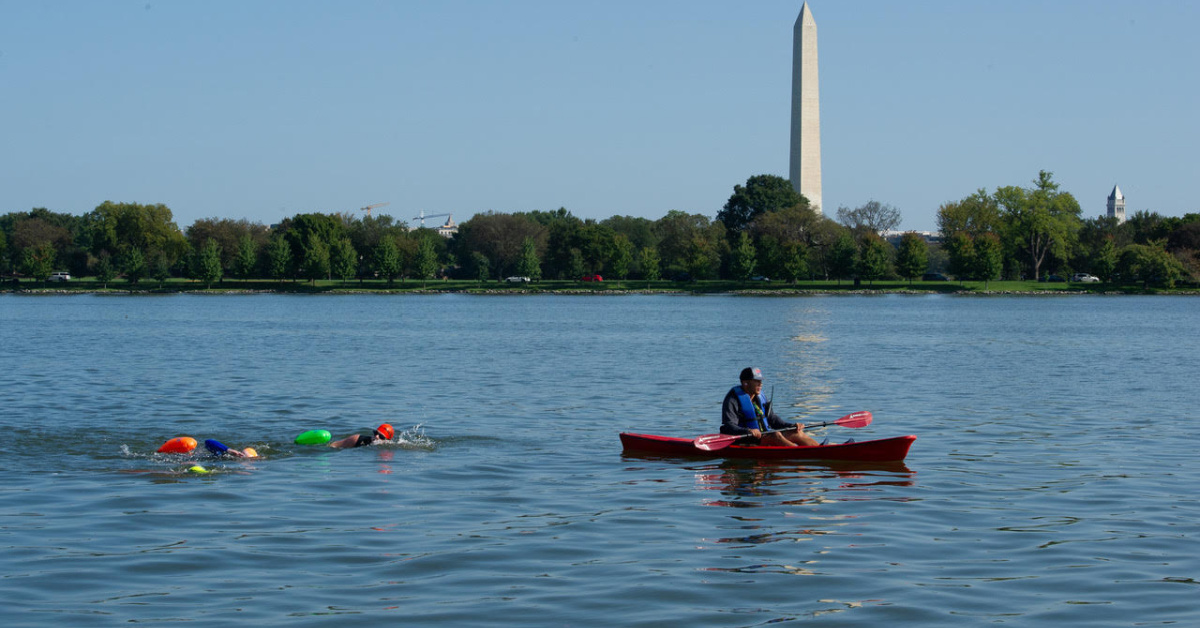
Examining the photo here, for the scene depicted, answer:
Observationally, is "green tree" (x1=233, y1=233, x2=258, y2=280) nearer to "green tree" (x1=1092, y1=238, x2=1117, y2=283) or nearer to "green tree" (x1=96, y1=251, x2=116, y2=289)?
"green tree" (x1=96, y1=251, x2=116, y2=289)

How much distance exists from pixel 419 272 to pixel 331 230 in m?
12.9

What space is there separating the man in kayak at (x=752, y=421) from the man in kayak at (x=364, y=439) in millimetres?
6158

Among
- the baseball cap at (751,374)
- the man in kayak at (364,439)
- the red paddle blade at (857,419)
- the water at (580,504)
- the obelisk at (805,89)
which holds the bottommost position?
the water at (580,504)

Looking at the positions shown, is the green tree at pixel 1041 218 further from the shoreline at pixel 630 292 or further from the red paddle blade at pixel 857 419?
the red paddle blade at pixel 857 419

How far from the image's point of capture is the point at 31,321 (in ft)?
249

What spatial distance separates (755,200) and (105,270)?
83.0 meters

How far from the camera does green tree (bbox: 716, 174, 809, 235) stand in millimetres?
140625

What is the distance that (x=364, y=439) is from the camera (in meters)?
20.7

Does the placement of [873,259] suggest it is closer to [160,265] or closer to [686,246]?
[686,246]

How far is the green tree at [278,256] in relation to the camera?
477ft

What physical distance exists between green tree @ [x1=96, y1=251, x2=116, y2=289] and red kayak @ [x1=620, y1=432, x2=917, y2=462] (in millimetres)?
143573

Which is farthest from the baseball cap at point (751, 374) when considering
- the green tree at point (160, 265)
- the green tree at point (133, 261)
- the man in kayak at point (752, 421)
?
the green tree at point (160, 265)

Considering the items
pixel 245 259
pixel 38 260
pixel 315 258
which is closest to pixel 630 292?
pixel 315 258

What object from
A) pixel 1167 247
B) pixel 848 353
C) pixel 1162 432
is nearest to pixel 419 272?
pixel 1167 247
